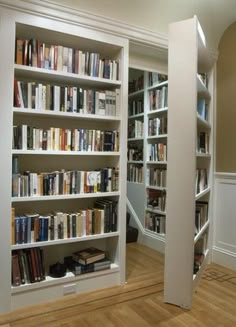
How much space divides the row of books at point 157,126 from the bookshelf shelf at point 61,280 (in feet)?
5.80

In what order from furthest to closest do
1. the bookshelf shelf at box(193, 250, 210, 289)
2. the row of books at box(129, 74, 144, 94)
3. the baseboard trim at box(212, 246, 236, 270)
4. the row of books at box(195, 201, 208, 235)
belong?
the row of books at box(129, 74, 144, 94), the baseboard trim at box(212, 246, 236, 270), the row of books at box(195, 201, 208, 235), the bookshelf shelf at box(193, 250, 210, 289)

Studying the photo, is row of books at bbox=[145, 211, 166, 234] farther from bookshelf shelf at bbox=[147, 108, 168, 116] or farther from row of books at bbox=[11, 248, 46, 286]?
row of books at bbox=[11, 248, 46, 286]

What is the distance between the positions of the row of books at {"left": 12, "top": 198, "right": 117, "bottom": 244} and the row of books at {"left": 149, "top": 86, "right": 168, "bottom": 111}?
1545mm

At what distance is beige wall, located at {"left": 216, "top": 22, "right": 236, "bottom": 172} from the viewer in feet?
10.7

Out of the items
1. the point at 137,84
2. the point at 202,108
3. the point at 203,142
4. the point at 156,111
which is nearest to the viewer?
the point at 202,108

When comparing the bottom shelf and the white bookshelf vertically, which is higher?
the white bookshelf

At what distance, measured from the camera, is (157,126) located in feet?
12.5

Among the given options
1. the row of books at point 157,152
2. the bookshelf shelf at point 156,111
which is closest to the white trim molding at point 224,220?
the row of books at point 157,152

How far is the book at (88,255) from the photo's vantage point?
2600mm

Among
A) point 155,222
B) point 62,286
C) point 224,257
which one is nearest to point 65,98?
point 62,286

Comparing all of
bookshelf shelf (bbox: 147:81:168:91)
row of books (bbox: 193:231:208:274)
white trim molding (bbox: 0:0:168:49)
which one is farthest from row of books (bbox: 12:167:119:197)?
bookshelf shelf (bbox: 147:81:168:91)

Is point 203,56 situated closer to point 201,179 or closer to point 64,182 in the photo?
point 201,179

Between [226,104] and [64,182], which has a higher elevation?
[226,104]

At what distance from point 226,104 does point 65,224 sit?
2.20m
